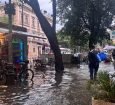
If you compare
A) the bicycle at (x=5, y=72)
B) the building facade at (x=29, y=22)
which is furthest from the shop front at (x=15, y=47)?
the building facade at (x=29, y=22)

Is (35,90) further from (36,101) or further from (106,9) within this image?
(106,9)

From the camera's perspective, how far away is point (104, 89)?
9109mm

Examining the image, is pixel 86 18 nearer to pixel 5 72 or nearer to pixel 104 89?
pixel 5 72

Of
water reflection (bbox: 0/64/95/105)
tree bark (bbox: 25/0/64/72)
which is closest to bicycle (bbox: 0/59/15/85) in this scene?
water reflection (bbox: 0/64/95/105)

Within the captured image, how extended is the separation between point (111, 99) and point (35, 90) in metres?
7.92

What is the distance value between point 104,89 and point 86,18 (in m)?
35.0

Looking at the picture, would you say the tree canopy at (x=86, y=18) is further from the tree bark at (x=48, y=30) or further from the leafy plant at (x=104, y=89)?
the leafy plant at (x=104, y=89)

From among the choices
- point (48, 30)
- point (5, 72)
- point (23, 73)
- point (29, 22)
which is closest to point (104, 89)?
point (5, 72)

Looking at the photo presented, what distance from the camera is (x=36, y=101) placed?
1331 centimetres

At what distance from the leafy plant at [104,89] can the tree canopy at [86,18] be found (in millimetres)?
28483

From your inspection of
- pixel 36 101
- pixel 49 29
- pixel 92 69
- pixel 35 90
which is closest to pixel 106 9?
pixel 49 29

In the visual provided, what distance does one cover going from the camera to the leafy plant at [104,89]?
8914 millimetres

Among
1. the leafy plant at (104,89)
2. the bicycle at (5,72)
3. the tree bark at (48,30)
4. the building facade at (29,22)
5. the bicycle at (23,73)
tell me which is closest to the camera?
the leafy plant at (104,89)

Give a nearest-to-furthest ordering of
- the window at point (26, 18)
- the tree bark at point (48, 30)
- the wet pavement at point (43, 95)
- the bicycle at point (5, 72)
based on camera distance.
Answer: the wet pavement at point (43, 95) < the bicycle at point (5, 72) < the tree bark at point (48, 30) < the window at point (26, 18)
